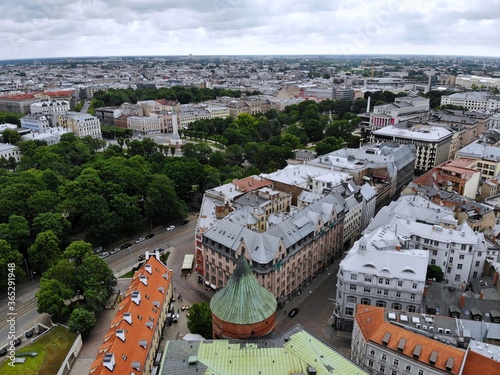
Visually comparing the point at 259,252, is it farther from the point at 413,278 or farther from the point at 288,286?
the point at 413,278

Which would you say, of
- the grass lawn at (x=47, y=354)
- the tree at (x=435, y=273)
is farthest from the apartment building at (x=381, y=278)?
the grass lawn at (x=47, y=354)

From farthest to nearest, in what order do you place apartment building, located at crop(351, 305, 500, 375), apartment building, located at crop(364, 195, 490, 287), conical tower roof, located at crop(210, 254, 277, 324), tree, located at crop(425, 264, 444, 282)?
apartment building, located at crop(364, 195, 490, 287) < tree, located at crop(425, 264, 444, 282) < conical tower roof, located at crop(210, 254, 277, 324) < apartment building, located at crop(351, 305, 500, 375)

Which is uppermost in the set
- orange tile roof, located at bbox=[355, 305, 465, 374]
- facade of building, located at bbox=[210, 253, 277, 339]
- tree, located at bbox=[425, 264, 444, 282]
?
facade of building, located at bbox=[210, 253, 277, 339]

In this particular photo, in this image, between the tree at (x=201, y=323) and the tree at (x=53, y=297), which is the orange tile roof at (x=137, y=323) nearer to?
the tree at (x=201, y=323)

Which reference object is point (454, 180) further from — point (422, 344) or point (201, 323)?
point (201, 323)

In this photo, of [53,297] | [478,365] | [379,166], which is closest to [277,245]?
[478,365]

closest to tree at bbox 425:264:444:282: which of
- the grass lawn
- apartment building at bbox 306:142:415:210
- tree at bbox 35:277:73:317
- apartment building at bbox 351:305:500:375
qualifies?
apartment building at bbox 351:305:500:375

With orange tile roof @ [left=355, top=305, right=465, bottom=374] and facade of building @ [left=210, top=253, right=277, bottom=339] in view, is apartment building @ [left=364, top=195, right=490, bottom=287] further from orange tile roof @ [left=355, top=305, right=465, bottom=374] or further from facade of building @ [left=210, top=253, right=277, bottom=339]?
facade of building @ [left=210, top=253, right=277, bottom=339]
